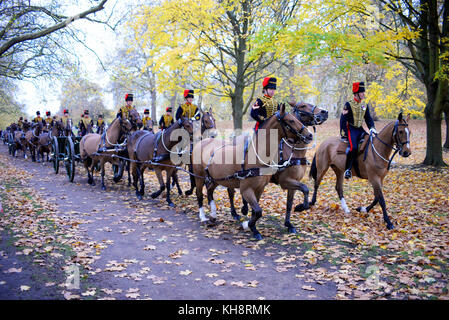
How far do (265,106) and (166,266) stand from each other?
353 cm

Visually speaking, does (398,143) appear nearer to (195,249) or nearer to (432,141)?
(195,249)

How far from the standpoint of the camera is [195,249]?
5902 millimetres

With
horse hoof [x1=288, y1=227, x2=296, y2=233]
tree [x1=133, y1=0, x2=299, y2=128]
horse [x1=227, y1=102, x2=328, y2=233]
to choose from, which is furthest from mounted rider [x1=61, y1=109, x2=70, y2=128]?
horse hoof [x1=288, y1=227, x2=296, y2=233]

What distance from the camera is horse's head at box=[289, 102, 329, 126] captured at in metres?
6.44

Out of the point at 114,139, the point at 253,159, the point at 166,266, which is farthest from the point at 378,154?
the point at 114,139

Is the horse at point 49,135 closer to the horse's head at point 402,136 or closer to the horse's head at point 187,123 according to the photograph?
the horse's head at point 187,123

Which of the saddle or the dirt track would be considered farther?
the saddle

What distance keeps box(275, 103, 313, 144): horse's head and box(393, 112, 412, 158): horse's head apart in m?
2.59

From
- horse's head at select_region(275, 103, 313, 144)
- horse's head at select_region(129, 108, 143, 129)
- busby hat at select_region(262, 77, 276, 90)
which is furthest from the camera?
horse's head at select_region(129, 108, 143, 129)

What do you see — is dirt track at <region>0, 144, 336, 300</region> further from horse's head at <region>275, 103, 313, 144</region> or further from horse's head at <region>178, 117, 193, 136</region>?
horse's head at <region>178, 117, 193, 136</region>

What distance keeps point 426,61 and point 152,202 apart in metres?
12.1

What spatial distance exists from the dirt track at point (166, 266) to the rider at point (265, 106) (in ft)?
7.97

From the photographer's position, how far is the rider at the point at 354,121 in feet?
25.9

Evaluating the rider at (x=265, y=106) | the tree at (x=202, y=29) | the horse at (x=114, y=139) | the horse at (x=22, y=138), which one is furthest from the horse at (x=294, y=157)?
the horse at (x=22, y=138)
